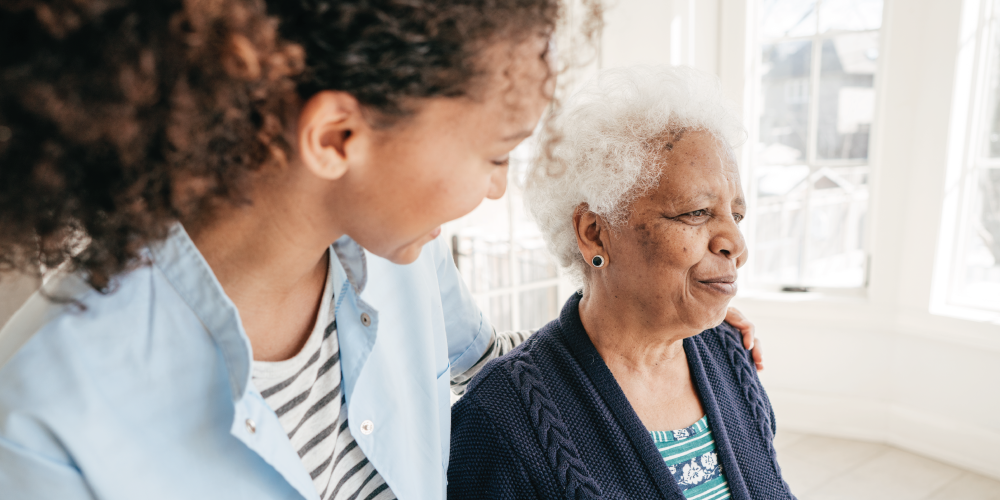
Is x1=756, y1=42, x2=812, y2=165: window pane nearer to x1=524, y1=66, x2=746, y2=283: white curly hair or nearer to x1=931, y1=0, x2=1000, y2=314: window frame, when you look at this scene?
x1=931, y1=0, x2=1000, y2=314: window frame

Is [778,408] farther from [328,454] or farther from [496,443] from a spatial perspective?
[328,454]

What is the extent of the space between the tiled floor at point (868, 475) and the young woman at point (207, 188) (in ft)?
9.16

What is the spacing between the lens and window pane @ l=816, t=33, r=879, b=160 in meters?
3.15

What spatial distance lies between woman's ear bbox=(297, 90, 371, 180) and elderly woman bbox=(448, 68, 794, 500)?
59 cm

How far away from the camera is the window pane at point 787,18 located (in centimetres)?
325

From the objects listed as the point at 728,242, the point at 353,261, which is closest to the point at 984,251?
the point at 728,242

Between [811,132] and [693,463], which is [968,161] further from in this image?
[693,463]

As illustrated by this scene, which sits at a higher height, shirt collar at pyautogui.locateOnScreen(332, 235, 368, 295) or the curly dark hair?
the curly dark hair

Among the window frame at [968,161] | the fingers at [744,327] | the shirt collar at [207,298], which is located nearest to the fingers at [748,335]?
the fingers at [744,327]

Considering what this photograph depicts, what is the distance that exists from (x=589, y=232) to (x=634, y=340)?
0.86 ft

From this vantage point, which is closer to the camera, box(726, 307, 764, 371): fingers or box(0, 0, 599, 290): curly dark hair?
box(0, 0, 599, 290): curly dark hair

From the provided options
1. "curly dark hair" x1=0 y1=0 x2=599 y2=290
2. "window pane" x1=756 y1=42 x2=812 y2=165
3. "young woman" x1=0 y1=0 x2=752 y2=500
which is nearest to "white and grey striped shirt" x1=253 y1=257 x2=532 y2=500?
"young woman" x1=0 y1=0 x2=752 y2=500

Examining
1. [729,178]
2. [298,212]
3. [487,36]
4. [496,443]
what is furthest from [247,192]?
[729,178]

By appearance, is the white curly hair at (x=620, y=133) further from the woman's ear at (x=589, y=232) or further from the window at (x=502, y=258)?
the window at (x=502, y=258)
